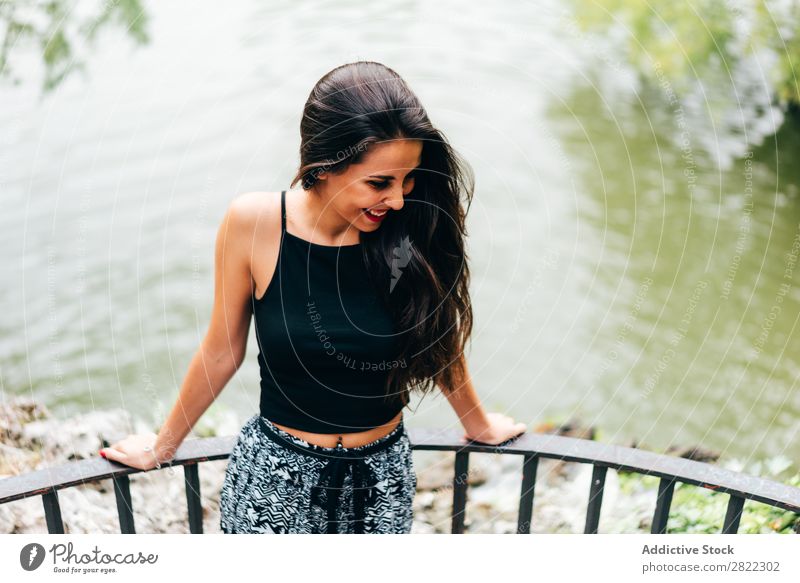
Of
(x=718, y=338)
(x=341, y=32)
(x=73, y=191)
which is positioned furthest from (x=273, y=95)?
(x=718, y=338)

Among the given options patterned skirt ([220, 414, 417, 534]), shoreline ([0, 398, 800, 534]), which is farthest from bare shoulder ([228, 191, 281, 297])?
shoreline ([0, 398, 800, 534])

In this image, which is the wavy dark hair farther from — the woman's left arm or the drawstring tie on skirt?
the drawstring tie on skirt

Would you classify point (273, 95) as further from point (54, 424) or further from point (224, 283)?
point (224, 283)

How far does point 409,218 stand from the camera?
61.8 inches

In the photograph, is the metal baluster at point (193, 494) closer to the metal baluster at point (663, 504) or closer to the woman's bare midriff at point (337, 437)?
the woman's bare midriff at point (337, 437)

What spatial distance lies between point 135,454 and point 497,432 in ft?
2.51

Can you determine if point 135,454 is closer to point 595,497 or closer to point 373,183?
point 373,183

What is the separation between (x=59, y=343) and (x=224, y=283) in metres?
2.68

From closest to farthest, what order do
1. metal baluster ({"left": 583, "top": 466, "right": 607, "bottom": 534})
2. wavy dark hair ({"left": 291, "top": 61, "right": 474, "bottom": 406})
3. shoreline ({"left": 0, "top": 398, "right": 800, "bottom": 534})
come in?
1. wavy dark hair ({"left": 291, "top": 61, "right": 474, "bottom": 406})
2. metal baluster ({"left": 583, "top": 466, "right": 607, "bottom": 534})
3. shoreline ({"left": 0, "top": 398, "right": 800, "bottom": 534})

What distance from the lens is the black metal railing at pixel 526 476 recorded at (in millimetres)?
1527

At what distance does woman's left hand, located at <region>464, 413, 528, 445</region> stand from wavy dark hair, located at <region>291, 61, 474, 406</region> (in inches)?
5.0

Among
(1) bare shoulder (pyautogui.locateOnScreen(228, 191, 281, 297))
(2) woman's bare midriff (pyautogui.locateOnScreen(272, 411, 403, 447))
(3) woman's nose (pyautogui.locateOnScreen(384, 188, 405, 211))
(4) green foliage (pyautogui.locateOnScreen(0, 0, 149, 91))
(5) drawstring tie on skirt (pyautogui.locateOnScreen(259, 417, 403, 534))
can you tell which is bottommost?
(5) drawstring tie on skirt (pyautogui.locateOnScreen(259, 417, 403, 534))

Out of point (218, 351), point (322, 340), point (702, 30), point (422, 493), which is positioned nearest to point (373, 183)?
point (322, 340)

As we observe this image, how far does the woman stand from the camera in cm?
141
